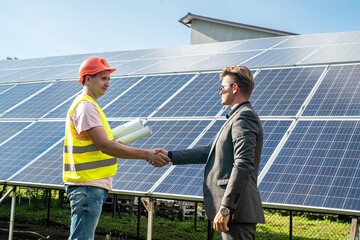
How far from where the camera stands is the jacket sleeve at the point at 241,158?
3.79 metres

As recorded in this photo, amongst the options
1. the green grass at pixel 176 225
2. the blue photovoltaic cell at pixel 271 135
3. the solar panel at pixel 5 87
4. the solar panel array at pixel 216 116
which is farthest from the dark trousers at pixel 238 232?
the solar panel at pixel 5 87

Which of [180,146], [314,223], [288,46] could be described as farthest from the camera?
[314,223]

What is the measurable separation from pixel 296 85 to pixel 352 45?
10.2 ft

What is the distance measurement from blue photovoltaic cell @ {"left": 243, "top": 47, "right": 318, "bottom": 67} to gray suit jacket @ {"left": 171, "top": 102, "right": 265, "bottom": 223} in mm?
6033

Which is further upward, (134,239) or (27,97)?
(27,97)

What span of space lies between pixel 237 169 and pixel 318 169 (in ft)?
9.67

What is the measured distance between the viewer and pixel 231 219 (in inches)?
152

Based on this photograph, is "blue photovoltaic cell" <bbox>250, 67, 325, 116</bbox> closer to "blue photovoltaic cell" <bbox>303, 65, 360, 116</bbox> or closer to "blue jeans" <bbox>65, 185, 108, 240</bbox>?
"blue photovoltaic cell" <bbox>303, 65, 360, 116</bbox>

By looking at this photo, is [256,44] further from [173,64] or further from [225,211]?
[225,211]

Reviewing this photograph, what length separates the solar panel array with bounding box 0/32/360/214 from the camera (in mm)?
6359

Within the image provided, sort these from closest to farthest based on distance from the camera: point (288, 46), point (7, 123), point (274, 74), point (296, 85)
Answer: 1. point (296, 85)
2. point (274, 74)
3. point (7, 123)
4. point (288, 46)

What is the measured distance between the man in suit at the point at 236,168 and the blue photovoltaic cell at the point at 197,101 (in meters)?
4.20

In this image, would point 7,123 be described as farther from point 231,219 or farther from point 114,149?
point 231,219

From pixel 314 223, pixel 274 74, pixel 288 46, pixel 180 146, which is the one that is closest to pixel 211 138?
pixel 180 146
